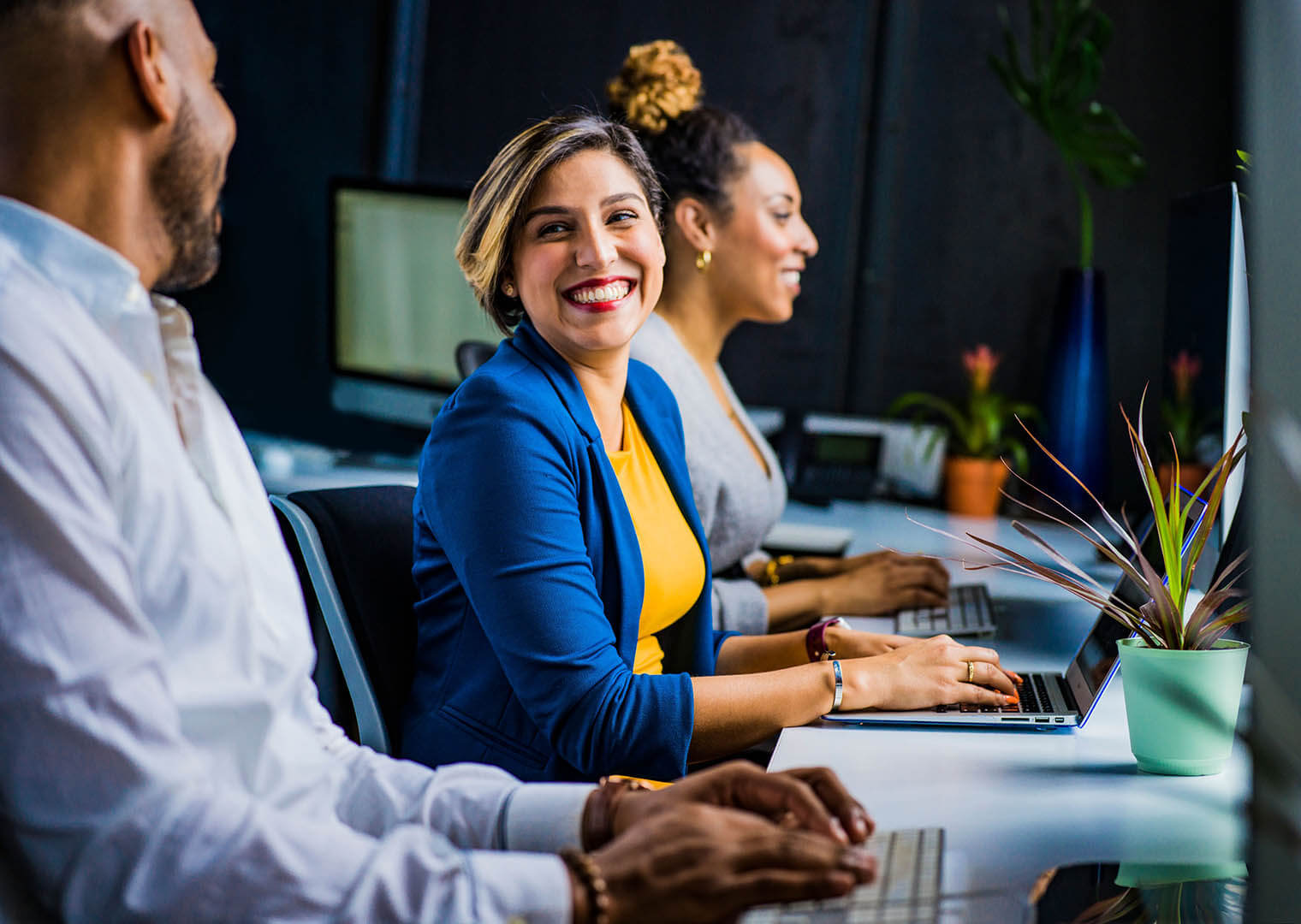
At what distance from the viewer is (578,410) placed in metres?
1.35

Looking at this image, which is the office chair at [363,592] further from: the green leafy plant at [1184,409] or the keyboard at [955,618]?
the green leafy plant at [1184,409]

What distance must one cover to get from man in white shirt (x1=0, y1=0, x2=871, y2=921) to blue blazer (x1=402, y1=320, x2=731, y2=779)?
240 mm

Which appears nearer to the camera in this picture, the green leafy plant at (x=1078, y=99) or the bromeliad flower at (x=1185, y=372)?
the bromeliad flower at (x=1185, y=372)

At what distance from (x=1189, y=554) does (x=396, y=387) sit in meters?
2.11

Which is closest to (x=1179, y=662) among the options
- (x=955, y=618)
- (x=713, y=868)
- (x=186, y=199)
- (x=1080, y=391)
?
(x=713, y=868)

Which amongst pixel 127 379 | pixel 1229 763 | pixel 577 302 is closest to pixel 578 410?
pixel 577 302

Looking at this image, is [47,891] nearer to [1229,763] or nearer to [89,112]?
[89,112]

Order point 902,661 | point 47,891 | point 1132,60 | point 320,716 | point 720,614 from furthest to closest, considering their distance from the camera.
A: point 1132,60 → point 720,614 → point 902,661 → point 320,716 → point 47,891

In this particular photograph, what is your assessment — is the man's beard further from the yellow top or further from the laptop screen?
the laptop screen

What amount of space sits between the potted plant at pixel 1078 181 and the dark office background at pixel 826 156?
180mm

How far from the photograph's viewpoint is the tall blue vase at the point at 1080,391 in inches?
107

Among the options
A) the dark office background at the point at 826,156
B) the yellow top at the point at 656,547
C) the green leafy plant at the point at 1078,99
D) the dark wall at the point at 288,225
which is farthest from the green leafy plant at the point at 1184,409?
the dark wall at the point at 288,225

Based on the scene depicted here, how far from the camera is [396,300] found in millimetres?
2914

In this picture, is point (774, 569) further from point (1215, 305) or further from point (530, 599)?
point (530, 599)
